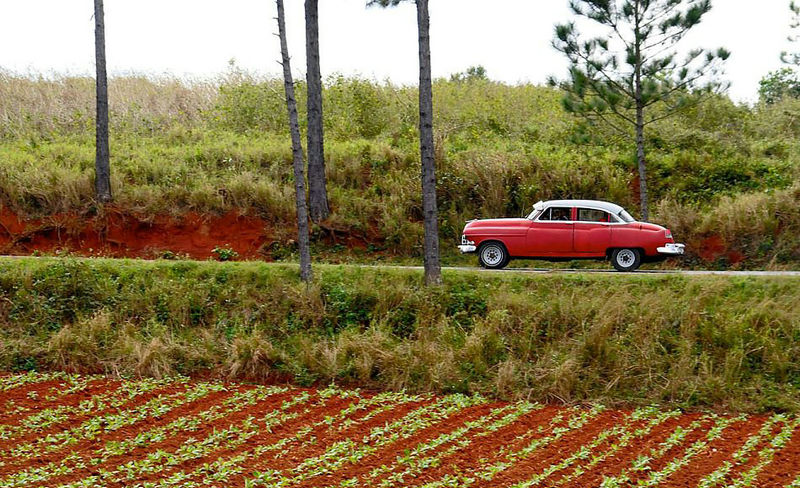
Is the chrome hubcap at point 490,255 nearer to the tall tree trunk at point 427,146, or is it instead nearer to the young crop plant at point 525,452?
the tall tree trunk at point 427,146

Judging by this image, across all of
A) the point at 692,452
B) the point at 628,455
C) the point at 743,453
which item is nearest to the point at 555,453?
the point at 628,455

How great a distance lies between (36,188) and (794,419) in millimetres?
19807

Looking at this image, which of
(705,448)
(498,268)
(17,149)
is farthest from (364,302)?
(17,149)

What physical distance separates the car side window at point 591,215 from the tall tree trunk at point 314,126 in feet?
23.9

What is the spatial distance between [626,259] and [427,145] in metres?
5.69

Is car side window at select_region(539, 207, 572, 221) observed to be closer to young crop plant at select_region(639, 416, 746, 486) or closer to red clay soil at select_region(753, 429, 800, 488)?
young crop plant at select_region(639, 416, 746, 486)

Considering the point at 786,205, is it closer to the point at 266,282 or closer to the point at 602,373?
the point at 602,373

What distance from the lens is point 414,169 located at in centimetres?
2541

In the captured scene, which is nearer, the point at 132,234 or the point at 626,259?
the point at 626,259

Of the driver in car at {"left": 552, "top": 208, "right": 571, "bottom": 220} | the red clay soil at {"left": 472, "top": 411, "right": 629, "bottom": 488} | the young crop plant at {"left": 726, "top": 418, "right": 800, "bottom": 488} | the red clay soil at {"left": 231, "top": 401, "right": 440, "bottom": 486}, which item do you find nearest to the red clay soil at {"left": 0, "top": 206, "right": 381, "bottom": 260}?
the driver in car at {"left": 552, "top": 208, "right": 571, "bottom": 220}

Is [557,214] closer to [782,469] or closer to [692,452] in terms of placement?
[692,452]

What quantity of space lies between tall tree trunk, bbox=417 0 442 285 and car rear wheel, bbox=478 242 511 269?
9.33 feet

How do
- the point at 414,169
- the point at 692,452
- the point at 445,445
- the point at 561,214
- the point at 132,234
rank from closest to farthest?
1. the point at 692,452
2. the point at 445,445
3. the point at 561,214
4. the point at 132,234
5. the point at 414,169

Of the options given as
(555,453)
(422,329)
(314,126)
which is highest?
(314,126)
